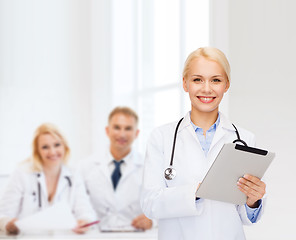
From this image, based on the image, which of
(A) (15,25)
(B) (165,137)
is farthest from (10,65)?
(B) (165,137)

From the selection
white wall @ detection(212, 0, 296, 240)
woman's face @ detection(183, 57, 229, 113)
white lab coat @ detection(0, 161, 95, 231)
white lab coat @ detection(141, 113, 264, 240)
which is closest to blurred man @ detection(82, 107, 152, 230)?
white lab coat @ detection(0, 161, 95, 231)

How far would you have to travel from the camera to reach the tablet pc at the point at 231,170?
155 cm

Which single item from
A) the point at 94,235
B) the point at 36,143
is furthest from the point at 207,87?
the point at 36,143

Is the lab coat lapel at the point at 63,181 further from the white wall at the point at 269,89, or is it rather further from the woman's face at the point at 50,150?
the white wall at the point at 269,89

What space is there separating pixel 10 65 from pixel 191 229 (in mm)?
3969

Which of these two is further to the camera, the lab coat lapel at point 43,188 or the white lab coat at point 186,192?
the lab coat lapel at point 43,188

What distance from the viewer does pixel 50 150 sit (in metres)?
4.37

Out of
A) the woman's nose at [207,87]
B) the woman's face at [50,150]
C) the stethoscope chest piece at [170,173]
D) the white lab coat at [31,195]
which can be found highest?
the woman's nose at [207,87]

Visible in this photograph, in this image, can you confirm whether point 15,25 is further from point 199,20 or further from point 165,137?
point 165,137

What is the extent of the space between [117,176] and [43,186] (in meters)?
0.61

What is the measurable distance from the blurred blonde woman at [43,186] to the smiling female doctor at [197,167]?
2.38 m

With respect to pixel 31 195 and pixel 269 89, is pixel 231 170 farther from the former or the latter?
pixel 31 195

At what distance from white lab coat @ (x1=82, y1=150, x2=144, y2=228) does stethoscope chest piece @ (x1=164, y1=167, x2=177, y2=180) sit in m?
2.47

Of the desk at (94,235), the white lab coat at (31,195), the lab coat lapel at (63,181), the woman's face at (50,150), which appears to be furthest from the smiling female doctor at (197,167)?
the woman's face at (50,150)
